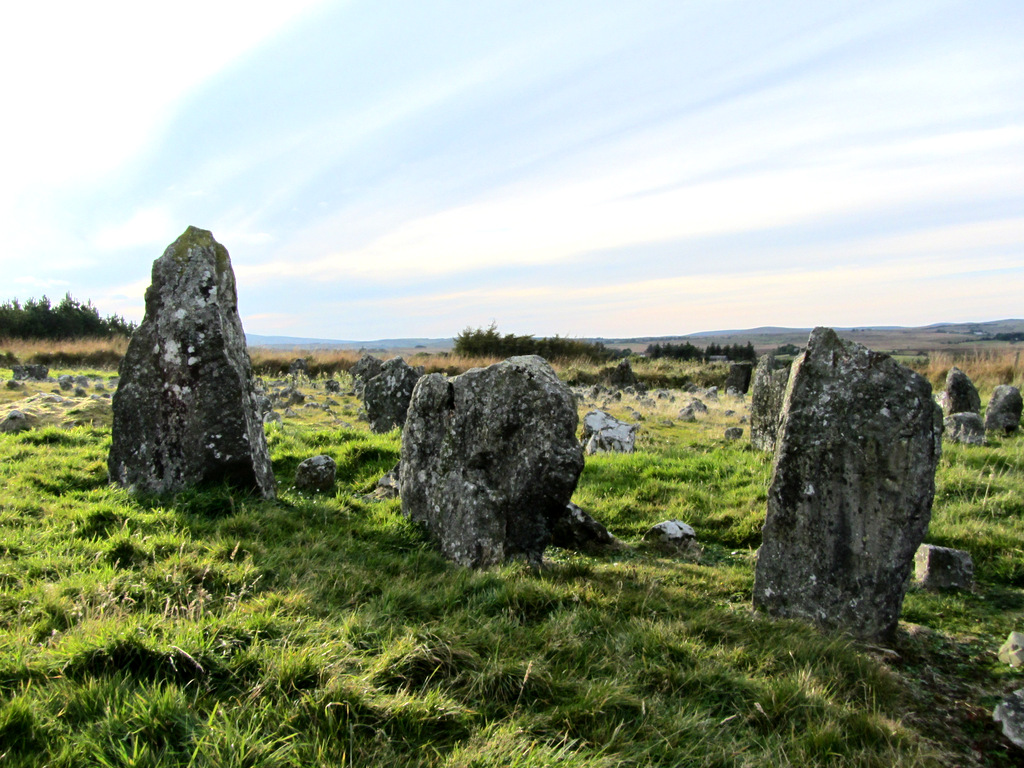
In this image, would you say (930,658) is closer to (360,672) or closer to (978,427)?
(360,672)

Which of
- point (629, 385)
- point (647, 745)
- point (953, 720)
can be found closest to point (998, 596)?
point (953, 720)

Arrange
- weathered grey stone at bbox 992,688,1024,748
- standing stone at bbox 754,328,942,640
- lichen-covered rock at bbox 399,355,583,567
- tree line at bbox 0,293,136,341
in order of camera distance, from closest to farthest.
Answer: weathered grey stone at bbox 992,688,1024,748, standing stone at bbox 754,328,942,640, lichen-covered rock at bbox 399,355,583,567, tree line at bbox 0,293,136,341

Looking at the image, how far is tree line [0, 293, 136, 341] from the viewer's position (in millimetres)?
38688

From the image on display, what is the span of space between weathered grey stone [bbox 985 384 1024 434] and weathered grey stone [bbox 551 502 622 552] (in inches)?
423

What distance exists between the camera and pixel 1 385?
619 inches

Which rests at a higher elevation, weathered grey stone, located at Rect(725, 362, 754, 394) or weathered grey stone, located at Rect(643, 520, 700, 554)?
weathered grey stone, located at Rect(725, 362, 754, 394)

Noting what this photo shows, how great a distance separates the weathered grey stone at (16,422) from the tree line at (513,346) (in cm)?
2898

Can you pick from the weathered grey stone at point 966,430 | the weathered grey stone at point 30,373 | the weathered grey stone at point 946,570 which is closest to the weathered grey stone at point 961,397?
the weathered grey stone at point 966,430

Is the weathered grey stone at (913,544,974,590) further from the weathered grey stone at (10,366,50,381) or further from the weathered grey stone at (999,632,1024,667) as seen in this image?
the weathered grey stone at (10,366,50,381)

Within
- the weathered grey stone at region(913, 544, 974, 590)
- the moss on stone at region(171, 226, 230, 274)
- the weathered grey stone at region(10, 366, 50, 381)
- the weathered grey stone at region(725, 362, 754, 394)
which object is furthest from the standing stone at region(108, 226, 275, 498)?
the weathered grey stone at region(725, 362, 754, 394)

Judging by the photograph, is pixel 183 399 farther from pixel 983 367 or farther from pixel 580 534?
pixel 983 367

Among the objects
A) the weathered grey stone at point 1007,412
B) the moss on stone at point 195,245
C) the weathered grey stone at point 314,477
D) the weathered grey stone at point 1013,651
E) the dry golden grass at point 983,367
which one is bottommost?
the weathered grey stone at point 1013,651

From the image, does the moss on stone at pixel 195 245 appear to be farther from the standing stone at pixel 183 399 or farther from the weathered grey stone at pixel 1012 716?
the weathered grey stone at pixel 1012 716

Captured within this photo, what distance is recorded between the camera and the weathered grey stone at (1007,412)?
13.3 metres
